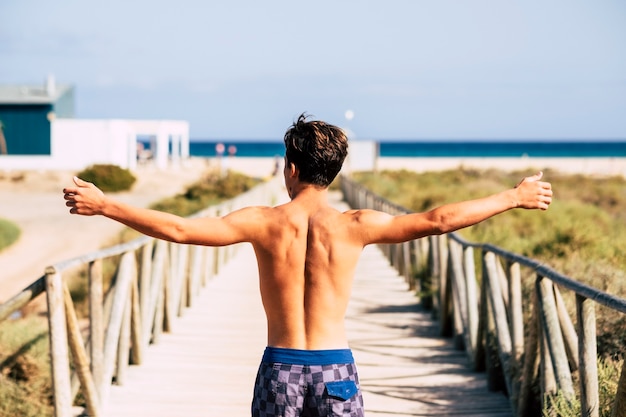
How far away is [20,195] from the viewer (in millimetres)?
39156

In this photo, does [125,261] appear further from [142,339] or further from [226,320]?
[226,320]

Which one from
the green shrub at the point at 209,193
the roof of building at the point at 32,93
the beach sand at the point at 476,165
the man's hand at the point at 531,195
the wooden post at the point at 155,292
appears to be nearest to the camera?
the man's hand at the point at 531,195

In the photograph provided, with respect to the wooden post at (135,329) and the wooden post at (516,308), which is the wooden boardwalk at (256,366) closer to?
the wooden post at (135,329)

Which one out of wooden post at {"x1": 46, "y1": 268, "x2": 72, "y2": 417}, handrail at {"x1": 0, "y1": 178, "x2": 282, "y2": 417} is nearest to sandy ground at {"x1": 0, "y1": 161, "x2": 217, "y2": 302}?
handrail at {"x1": 0, "y1": 178, "x2": 282, "y2": 417}

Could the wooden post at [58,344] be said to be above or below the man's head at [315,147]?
below

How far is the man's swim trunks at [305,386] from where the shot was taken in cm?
316

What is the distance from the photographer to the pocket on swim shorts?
10.3ft

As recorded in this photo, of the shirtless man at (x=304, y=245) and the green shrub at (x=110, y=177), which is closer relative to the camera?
the shirtless man at (x=304, y=245)

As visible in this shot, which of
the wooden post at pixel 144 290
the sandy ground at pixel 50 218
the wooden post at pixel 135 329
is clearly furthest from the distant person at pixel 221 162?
the wooden post at pixel 135 329

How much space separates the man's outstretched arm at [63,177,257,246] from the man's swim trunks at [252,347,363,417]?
1.35 ft

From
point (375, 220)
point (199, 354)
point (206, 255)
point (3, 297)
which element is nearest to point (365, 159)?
point (3, 297)

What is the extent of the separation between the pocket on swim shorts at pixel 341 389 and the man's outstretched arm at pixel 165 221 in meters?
0.56

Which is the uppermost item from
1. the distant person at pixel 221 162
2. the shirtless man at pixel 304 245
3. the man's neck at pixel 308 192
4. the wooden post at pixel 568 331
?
the man's neck at pixel 308 192

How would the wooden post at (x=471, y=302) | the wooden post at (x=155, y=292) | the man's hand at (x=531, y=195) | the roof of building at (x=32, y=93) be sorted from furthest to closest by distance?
the roof of building at (x=32, y=93) < the wooden post at (x=155, y=292) < the wooden post at (x=471, y=302) < the man's hand at (x=531, y=195)
